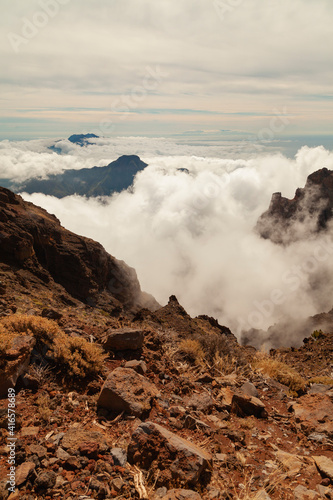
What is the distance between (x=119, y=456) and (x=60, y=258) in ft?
110

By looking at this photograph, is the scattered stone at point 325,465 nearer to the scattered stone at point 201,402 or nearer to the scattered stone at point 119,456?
the scattered stone at point 201,402

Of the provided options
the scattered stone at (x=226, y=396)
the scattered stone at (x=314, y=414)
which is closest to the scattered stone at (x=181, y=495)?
the scattered stone at (x=226, y=396)

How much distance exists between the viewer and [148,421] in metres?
6.29

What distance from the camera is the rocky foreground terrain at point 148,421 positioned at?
4.64 meters

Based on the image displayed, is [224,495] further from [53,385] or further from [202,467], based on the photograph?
[53,385]

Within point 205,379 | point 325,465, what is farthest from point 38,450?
point 205,379

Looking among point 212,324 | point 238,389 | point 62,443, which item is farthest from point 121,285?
point 62,443

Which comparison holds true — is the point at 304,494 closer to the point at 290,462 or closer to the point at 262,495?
the point at 262,495

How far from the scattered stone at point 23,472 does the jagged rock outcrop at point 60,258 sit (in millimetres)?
26020

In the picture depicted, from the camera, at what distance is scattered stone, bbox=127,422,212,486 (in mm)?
4762

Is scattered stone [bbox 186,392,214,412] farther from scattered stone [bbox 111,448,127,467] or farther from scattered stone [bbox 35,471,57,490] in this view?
scattered stone [bbox 35,471,57,490]

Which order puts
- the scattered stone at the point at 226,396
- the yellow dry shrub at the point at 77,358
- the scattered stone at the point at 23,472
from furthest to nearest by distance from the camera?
the scattered stone at the point at 226,396 → the yellow dry shrub at the point at 77,358 → the scattered stone at the point at 23,472

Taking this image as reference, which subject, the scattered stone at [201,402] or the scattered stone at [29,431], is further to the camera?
the scattered stone at [201,402]

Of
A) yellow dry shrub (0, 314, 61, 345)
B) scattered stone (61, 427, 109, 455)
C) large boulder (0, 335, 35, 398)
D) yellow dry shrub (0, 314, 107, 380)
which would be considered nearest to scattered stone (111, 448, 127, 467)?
scattered stone (61, 427, 109, 455)
